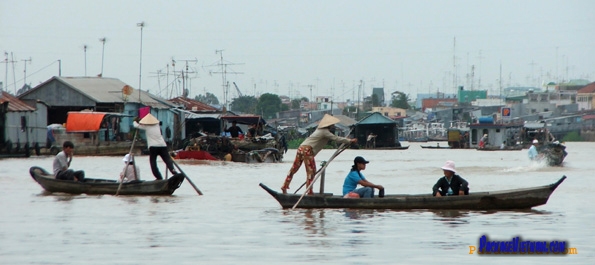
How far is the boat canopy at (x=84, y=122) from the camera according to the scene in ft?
106

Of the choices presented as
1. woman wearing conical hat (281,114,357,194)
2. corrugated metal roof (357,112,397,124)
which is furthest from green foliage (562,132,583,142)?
woman wearing conical hat (281,114,357,194)

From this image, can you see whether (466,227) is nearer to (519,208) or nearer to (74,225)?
(519,208)

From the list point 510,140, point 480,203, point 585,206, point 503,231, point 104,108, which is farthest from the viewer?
point 510,140

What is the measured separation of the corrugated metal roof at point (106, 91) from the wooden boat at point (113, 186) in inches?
846

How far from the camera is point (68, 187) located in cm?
1498

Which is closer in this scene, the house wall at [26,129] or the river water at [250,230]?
the river water at [250,230]

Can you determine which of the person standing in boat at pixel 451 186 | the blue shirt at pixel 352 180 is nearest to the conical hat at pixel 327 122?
the blue shirt at pixel 352 180

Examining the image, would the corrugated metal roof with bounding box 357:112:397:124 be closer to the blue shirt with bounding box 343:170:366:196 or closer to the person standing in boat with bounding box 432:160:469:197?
the blue shirt with bounding box 343:170:366:196

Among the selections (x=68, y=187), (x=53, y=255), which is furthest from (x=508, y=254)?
(x=68, y=187)

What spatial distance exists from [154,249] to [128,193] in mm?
5736

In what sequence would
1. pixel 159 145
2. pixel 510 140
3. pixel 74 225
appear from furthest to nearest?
pixel 510 140 < pixel 159 145 < pixel 74 225

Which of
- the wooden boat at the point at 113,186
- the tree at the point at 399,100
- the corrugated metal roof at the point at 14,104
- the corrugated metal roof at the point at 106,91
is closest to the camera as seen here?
the wooden boat at the point at 113,186

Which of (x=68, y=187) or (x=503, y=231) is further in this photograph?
(x=68, y=187)

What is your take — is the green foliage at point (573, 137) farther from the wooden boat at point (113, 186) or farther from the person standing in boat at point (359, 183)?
the person standing in boat at point (359, 183)
